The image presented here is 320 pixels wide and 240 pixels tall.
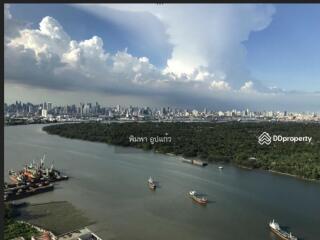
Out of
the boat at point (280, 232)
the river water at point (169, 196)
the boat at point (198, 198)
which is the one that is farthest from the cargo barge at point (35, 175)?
the boat at point (280, 232)

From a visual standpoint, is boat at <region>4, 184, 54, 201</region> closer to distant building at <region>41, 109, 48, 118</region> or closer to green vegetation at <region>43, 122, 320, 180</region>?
green vegetation at <region>43, 122, 320, 180</region>

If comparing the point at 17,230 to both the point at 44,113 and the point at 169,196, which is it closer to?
the point at 169,196

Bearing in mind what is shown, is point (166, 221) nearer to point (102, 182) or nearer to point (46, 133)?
point (102, 182)

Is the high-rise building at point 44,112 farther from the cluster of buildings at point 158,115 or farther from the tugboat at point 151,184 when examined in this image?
the tugboat at point 151,184

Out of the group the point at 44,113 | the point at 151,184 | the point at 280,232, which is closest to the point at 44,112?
the point at 44,113

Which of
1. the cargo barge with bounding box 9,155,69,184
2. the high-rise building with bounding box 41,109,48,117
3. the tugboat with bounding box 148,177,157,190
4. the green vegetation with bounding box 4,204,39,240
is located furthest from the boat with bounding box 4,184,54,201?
the high-rise building with bounding box 41,109,48,117

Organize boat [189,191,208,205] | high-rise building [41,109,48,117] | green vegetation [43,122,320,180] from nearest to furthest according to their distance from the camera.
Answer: boat [189,191,208,205]
green vegetation [43,122,320,180]
high-rise building [41,109,48,117]

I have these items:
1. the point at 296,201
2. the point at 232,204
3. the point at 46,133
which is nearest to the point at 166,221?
the point at 232,204
